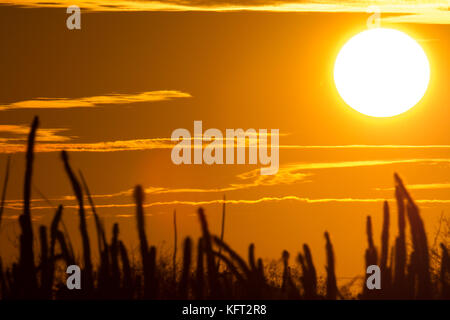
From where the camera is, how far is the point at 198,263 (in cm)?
430

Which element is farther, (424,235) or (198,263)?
(198,263)

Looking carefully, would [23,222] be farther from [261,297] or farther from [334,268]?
[334,268]

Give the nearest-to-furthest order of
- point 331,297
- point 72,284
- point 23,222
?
point 23,222 < point 331,297 < point 72,284

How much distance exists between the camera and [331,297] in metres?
4.14

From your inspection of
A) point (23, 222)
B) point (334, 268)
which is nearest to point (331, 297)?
point (334, 268)
